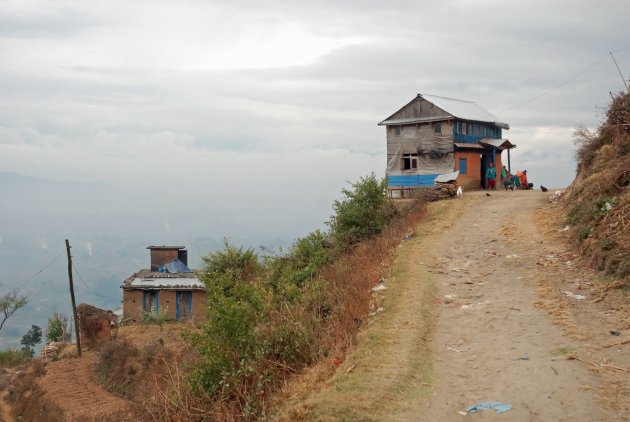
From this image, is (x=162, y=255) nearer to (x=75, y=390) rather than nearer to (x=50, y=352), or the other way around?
(x=50, y=352)

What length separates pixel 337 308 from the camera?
10.2m

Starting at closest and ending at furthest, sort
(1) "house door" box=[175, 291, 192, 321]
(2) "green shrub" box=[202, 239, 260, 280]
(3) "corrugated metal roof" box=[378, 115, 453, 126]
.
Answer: (2) "green shrub" box=[202, 239, 260, 280] < (3) "corrugated metal roof" box=[378, 115, 453, 126] < (1) "house door" box=[175, 291, 192, 321]

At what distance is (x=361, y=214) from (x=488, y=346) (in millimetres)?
13609

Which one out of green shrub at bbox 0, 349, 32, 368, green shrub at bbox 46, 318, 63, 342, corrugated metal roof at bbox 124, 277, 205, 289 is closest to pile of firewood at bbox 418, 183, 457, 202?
corrugated metal roof at bbox 124, 277, 205, 289

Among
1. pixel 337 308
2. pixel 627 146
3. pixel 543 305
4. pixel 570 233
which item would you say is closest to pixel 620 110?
pixel 627 146

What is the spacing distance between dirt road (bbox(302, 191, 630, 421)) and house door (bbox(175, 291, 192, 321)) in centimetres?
2536

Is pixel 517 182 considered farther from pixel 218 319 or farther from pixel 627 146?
pixel 218 319

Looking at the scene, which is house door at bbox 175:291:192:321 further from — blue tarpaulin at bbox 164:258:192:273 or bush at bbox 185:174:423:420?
bush at bbox 185:174:423:420

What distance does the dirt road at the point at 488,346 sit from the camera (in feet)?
19.8

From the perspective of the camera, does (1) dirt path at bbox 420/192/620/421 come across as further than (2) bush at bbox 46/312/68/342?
No

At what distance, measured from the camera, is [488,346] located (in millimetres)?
7965

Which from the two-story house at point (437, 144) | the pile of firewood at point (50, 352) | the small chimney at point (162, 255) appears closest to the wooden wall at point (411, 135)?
the two-story house at point (437, 144)

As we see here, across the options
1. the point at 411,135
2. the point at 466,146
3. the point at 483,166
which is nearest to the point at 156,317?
the point at 411,135

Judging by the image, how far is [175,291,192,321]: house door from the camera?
3650 cm
